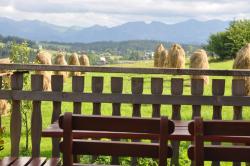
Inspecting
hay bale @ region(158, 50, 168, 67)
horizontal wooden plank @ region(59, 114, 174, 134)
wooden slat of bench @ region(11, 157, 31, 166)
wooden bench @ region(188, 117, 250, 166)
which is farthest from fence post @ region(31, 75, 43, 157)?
hay bale @ region(158, 50, 168, 67)

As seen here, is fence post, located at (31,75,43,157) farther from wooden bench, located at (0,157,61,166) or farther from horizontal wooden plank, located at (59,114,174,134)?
horizontal wooden plank, located at (59,114,174,134)

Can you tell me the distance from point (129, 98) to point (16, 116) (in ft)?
5.54

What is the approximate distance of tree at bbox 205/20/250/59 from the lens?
57031 millimetres

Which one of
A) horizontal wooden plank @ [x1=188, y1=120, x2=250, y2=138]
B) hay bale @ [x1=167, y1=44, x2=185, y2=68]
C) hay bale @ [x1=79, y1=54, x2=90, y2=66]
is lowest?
hay bale @ [x1=79, y1=54, x2=90, y2=66]

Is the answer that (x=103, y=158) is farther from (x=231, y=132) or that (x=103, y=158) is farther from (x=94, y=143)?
(x=231, y=132)

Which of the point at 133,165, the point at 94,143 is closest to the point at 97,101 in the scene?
the point at 133,165

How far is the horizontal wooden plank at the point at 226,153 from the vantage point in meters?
4.51

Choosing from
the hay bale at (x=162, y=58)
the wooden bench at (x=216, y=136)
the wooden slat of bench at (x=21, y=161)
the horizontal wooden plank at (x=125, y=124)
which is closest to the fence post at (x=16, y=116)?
the wooden slat of bench at (x=21, y=161)

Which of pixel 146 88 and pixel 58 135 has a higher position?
pixel 58 135

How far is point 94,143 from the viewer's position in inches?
187

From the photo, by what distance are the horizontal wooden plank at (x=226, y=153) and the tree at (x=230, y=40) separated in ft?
172

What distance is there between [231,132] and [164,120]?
1.69 feet

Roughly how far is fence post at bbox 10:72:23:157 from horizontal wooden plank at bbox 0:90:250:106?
0.12 m

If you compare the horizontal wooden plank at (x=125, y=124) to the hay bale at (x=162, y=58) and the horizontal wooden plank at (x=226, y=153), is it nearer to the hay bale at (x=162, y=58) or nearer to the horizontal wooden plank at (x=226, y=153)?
the horizontal wooden plank at (x=226, y=153)
